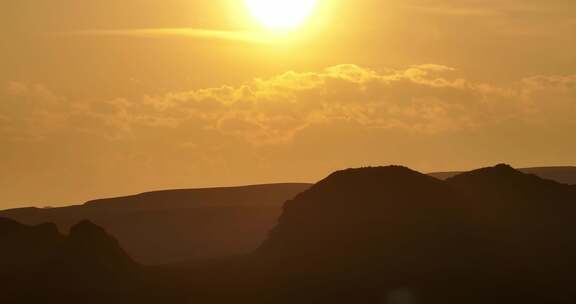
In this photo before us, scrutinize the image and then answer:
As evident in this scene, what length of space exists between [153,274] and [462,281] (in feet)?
82.5

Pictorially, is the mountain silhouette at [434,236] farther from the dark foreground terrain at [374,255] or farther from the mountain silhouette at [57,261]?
the mountain silhouette at [57,261]

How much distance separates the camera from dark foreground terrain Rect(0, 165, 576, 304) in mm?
95375

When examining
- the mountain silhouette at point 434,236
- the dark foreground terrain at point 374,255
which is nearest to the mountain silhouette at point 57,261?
the dark foreground terrain at point 374,255

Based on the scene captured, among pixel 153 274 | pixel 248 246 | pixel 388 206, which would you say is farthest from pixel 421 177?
pixel 248 246

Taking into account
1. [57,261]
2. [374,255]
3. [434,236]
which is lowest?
[374,255]

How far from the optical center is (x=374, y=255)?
334ft

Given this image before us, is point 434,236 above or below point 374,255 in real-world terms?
above

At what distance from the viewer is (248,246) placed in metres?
190

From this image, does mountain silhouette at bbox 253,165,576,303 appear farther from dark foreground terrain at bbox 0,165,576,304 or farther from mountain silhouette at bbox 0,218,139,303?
mountain silhouette at bbox 0,218,139,303

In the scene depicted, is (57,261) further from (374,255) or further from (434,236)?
(434,236)

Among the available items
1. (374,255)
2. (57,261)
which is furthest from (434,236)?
(57,261)

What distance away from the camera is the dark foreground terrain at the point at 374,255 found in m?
95.4

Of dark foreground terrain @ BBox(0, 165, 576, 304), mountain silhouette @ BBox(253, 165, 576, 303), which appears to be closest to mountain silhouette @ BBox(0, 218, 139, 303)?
dark foreground terrain @ BBox(0, 165, 576, 304)

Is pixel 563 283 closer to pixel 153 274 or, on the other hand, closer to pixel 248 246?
pixel 153 274
